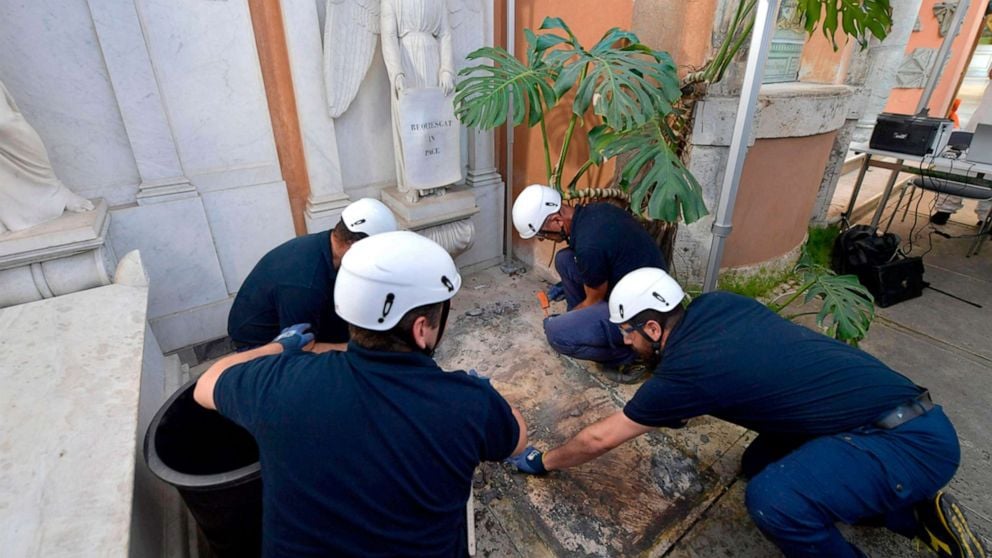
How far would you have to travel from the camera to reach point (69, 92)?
225 cm

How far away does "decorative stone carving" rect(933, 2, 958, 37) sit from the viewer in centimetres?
647

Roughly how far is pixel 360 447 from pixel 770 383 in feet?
4.03

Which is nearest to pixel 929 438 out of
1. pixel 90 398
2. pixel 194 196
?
pixel 90 398

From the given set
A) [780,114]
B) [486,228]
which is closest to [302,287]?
[486,228]

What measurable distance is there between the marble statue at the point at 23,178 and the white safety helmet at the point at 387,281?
194 centimetres

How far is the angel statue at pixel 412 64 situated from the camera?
2.75m

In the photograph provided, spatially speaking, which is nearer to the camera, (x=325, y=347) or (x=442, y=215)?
(x=325, y=347)

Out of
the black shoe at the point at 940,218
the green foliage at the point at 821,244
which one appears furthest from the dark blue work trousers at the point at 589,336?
the black shoe at the point at 940,218

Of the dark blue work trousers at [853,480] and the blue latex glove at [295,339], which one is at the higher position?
the blue latex glove at [295,339]

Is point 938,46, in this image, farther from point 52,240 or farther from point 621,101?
point 52,240

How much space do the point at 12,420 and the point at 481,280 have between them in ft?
9.15

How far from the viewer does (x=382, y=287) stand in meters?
1.03

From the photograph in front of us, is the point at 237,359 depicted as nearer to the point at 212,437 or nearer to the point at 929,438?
the point at 212,437

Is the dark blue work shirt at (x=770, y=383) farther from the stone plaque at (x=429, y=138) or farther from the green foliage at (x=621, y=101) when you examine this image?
the stone plaque at (x=429, y=138)
